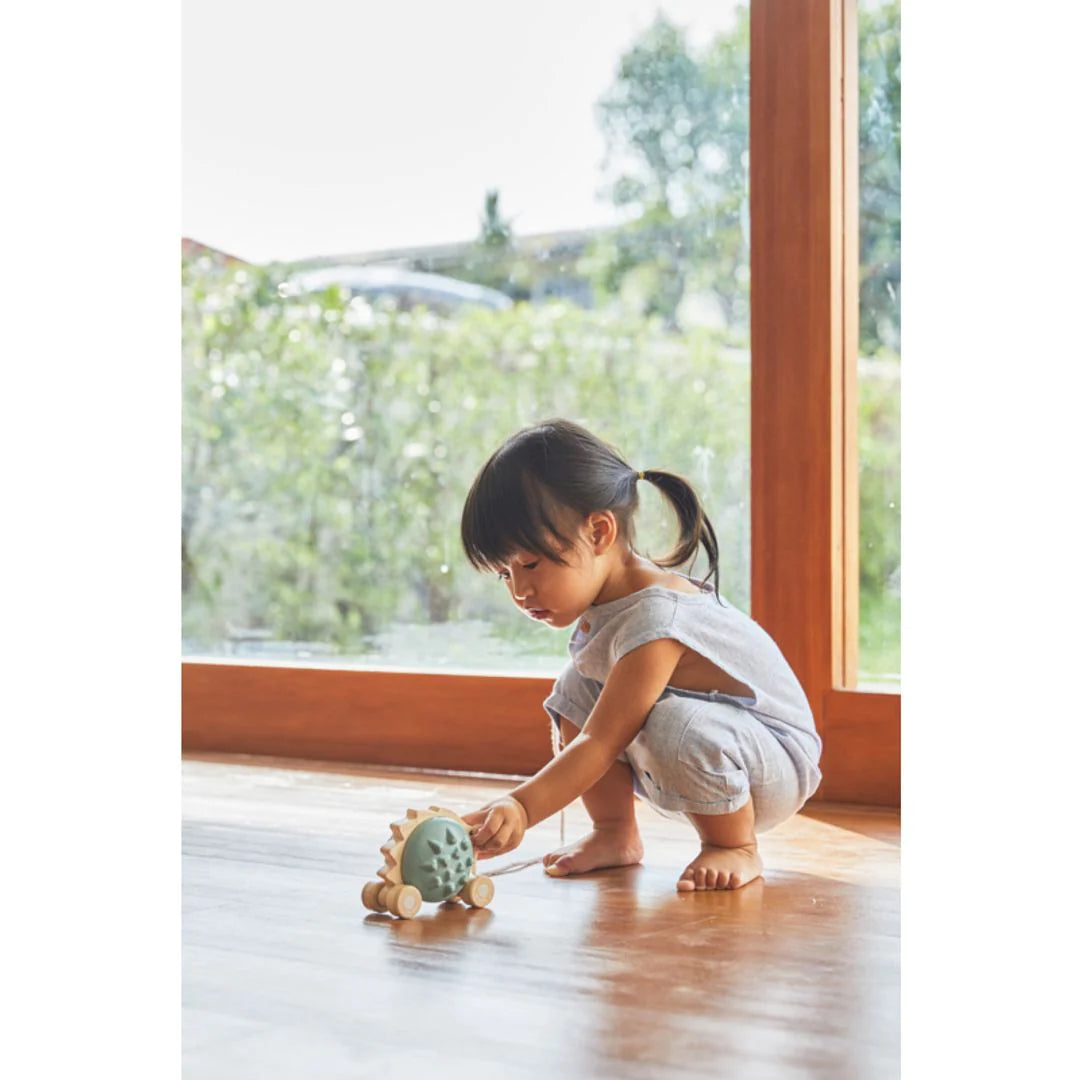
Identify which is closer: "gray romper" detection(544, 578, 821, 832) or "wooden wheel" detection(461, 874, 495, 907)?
"wooden wheel" detection(461, 874, 495, 907)

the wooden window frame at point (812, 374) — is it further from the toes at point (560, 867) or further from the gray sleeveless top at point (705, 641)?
the toes at point (560, 867)

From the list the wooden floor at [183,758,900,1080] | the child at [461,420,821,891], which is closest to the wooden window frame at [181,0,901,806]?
the wooden floor at [183,758,900,1080]

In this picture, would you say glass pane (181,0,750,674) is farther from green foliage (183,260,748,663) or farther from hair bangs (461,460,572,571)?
hair bangs (461,460,572,571)

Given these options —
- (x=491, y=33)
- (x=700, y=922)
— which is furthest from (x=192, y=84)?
(x=700, y=922)

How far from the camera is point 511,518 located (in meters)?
1.36

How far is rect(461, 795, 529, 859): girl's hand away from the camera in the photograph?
4.02 feet

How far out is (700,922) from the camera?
44.4 inches

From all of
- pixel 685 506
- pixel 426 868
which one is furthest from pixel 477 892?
pixel 685 506

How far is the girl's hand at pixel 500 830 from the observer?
1.22m

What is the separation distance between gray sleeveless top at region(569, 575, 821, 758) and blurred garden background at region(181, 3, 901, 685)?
43 cm

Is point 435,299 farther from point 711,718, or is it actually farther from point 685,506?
point 711,718

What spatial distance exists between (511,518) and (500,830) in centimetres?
30
